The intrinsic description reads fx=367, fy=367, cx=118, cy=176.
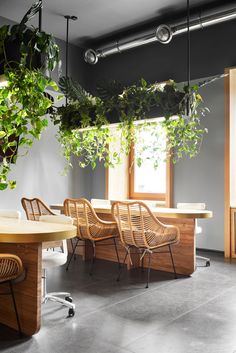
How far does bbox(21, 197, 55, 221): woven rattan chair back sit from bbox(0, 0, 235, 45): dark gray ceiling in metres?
2.84

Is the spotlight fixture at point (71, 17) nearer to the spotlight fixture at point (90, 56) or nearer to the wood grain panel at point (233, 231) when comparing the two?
the spotlight fixture at point (90, 56)

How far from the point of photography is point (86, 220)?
441 cm

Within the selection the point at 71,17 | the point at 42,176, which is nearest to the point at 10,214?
the point at 42,176

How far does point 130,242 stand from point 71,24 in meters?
3.85

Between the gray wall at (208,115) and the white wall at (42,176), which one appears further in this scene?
the white wall at (42,176)

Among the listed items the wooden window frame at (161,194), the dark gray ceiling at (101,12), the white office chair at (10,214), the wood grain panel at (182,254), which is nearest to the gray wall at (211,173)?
the wooden window frame at (161,194)

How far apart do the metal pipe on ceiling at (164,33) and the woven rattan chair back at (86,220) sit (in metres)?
2.69

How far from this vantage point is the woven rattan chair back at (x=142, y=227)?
3.90 meters

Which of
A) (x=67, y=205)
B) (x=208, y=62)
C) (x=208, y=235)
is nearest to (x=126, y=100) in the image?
(x=67, y=205)

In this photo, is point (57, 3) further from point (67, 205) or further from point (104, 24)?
point (67, 205)

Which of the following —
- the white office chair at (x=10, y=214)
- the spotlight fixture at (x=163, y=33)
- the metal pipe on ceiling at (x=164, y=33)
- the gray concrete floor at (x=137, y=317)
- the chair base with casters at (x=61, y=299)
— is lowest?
the gray concrete floor at (x=137, y=317)

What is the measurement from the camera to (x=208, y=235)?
19.1 feet

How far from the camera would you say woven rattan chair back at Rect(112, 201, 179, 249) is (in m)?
3.90

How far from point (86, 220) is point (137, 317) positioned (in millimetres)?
1657
